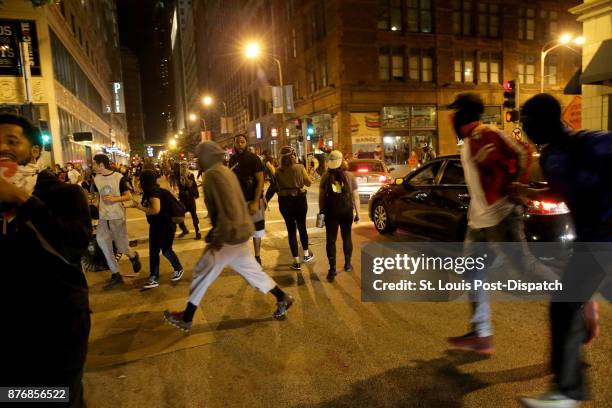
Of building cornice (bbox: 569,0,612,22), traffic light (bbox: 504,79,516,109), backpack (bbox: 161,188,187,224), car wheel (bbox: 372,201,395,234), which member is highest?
building cornice (bbox: 569,0,612,22)

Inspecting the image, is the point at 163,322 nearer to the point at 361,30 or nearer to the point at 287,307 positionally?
the point at 287,307

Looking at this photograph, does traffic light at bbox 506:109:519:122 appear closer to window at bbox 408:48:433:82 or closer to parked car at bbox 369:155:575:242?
parked car at bbox 369:155:575:242

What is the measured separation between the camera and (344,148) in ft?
102

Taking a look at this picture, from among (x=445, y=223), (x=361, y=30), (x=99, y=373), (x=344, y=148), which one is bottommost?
(x=99, y=373)

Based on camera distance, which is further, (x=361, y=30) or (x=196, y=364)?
(x=361, y=30)

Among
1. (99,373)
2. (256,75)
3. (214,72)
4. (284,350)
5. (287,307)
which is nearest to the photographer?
(99,373)

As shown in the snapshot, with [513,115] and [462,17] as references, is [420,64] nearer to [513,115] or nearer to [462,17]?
[462,17]

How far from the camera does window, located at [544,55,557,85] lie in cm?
3638

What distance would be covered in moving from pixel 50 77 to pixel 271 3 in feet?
82.6

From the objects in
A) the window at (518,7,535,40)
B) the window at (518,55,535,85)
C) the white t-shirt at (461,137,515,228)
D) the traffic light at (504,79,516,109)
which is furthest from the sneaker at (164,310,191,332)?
the window at (518,7,535,40)

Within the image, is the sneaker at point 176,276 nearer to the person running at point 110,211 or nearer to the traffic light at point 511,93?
the person running at point 110,211

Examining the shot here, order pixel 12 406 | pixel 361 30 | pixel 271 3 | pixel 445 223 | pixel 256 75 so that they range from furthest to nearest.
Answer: pixel 256 75
pixel 271 3
pixel 361 30
pixel 445 223
pixel 12 406

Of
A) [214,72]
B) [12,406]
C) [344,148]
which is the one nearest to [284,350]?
[12,406]

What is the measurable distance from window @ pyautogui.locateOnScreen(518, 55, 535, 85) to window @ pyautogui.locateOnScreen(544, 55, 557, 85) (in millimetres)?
1292
